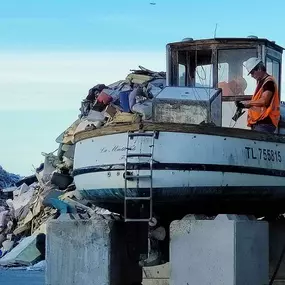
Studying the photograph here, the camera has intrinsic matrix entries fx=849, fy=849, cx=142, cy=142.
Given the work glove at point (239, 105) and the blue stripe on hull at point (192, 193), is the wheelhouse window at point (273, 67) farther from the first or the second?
the blue stripe on hull at point (192, 193)

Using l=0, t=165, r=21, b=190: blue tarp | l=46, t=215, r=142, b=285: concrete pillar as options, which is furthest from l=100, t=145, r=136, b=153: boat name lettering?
l=0, t=165, r=21, b=190: blue tarp

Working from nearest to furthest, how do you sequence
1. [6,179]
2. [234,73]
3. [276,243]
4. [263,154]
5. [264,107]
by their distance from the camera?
[263,154] < [264,107] < [276,243] < [234,73] < [6,179]

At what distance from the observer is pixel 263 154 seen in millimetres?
6781

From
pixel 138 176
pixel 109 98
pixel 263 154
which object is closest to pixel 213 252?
pixel 138 176

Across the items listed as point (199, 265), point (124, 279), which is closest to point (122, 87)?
point (124, 279)

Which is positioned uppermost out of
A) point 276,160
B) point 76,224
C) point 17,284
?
point 276,160

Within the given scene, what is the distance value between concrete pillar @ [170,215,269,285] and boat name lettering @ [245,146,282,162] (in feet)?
1.86

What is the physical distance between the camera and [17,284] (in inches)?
446

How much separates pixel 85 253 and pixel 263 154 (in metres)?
1.63

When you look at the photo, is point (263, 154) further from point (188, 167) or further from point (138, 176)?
point (138, 176)

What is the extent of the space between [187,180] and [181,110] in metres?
0.67

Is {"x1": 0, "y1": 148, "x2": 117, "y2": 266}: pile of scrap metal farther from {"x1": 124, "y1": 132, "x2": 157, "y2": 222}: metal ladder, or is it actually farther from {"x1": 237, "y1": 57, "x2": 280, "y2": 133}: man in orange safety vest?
{"x1": 124, "y1": 132, "x2": 157, "y2": 222}: metal ladder

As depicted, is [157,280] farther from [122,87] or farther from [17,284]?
[122,87]

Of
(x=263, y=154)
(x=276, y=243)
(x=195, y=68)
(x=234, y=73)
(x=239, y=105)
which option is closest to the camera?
(x=263, y=154)
